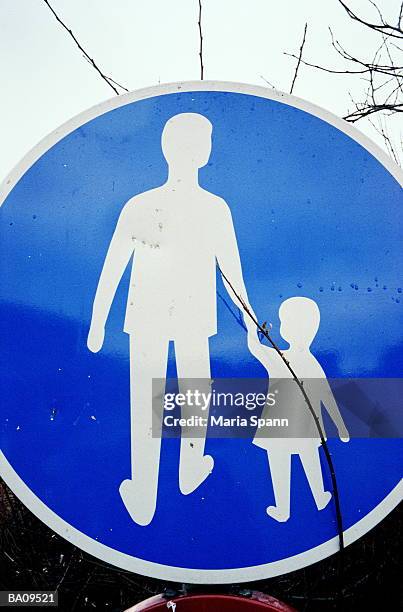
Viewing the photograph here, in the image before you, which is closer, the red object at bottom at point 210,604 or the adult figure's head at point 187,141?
the red object at bottom at point 210,604

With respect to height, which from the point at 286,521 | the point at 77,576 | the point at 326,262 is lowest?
the point at 77,576

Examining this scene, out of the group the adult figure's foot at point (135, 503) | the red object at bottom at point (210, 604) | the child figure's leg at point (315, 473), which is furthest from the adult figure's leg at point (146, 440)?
the child figure's leg at point (315, 473)

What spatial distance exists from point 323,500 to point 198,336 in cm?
30

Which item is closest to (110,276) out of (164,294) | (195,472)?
(164,294)

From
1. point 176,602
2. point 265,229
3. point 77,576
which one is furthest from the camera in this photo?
point 77,576

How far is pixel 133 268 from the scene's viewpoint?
3.28ft

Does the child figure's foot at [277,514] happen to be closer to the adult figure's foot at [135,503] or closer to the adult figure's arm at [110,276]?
the adult figure's foot at [135,503]

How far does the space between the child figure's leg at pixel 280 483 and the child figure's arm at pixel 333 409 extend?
0.27 ft

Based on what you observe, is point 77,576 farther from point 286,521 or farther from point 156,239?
point 156,239

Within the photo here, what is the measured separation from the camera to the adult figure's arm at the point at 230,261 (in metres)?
0.99

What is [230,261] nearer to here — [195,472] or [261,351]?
[261,351]

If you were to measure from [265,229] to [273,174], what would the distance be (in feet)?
0.30

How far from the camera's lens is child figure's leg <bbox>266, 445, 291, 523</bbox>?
0.96 metres

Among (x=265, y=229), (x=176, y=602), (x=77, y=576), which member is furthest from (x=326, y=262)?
(x=77, y=576)
